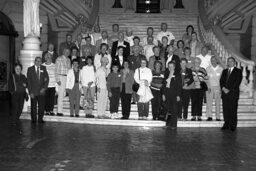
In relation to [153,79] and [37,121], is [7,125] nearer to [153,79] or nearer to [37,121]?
[37,121]

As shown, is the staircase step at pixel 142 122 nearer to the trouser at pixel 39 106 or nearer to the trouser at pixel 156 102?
the trouser at pixel 156 102

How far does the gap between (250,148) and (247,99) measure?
462 centimetres

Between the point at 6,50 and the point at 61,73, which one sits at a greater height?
the point at 6,50

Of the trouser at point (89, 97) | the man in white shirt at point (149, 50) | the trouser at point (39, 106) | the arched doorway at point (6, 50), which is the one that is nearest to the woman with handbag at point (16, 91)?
the trouser at point (39, 106)

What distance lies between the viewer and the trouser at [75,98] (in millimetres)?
11969

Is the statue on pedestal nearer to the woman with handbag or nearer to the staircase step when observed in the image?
the woman with handbag

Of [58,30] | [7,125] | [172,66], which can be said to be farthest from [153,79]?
[58,30]

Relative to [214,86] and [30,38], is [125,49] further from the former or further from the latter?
[30,38]

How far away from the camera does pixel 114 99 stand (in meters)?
11.8

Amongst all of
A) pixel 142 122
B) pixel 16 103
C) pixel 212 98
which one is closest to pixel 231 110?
pixel 212 98

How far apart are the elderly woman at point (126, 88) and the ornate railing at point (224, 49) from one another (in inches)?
154

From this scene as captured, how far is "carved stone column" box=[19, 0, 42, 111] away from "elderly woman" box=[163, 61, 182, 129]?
4.75m

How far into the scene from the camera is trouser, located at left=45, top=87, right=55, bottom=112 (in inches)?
483

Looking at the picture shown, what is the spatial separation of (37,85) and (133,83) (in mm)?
2722
